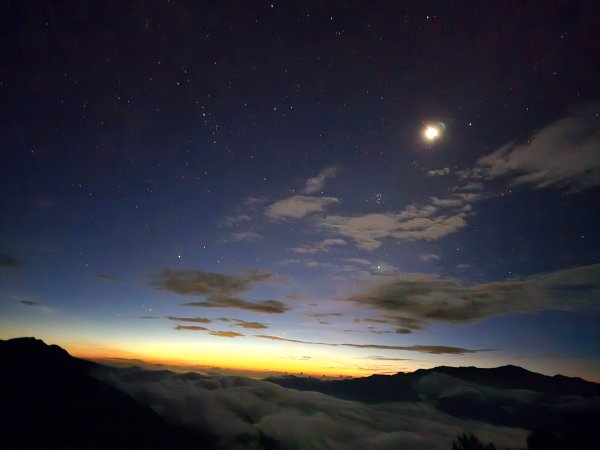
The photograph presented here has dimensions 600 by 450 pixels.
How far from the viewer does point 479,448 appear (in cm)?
11381

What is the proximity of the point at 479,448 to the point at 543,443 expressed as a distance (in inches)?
1887

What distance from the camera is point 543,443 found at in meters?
136

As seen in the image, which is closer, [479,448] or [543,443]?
[479,448]
